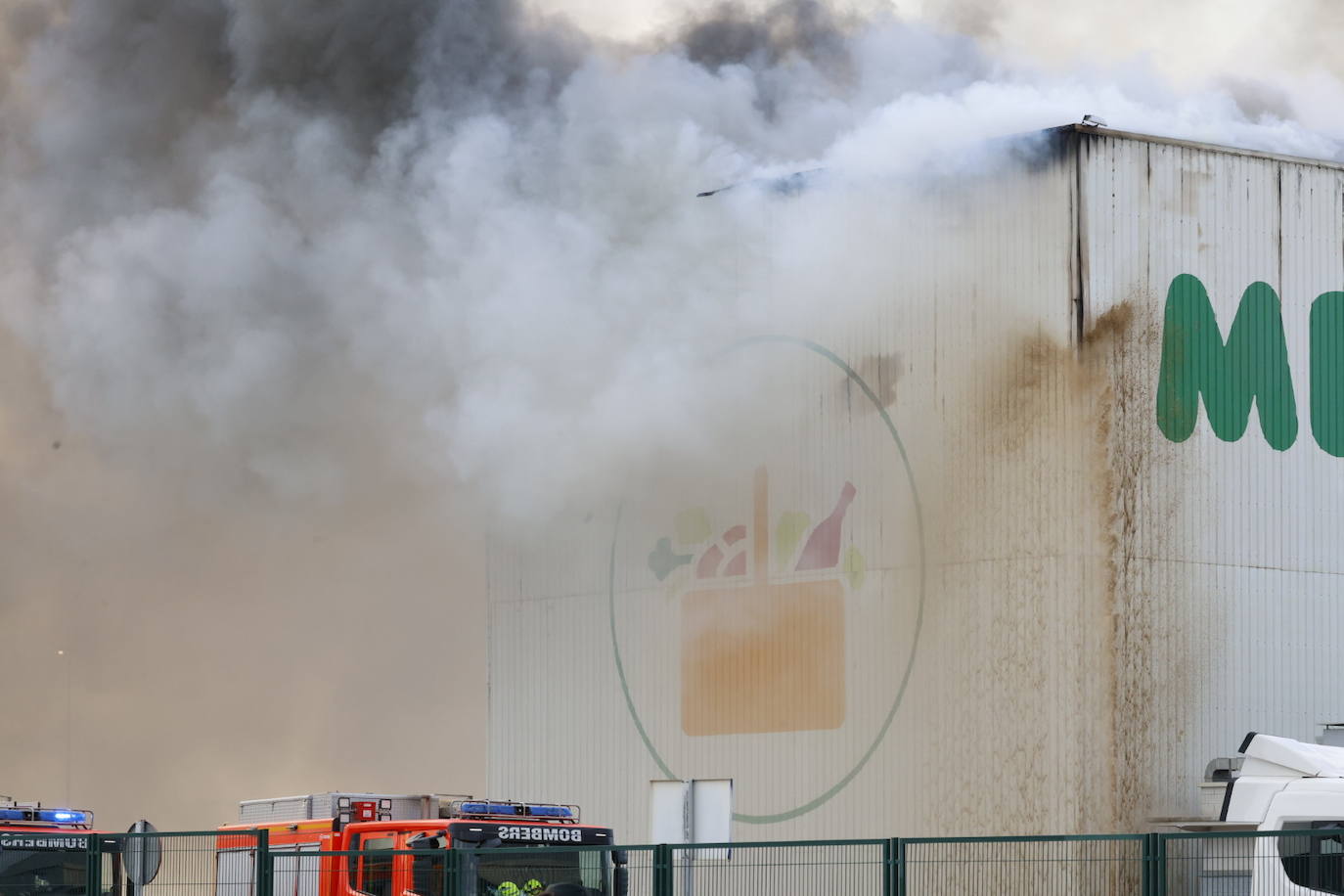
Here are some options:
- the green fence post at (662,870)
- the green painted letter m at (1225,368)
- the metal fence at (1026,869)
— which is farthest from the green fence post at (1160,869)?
the green painted letter m at (1225,368)

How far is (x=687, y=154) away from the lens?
30.7m

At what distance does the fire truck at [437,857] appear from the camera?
61.0 feet

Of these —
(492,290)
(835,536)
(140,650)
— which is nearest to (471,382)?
(492,290)

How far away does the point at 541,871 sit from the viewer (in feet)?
62.0

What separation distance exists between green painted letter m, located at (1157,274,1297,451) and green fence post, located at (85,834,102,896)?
1444cm

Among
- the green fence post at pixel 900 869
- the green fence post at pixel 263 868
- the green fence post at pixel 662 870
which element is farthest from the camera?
the green fence post at pixel 263 868

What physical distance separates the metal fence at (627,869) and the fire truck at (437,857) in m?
0.02

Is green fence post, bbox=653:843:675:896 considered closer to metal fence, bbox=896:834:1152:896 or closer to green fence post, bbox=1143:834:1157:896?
metal fence, bbox=896:834:1152:896

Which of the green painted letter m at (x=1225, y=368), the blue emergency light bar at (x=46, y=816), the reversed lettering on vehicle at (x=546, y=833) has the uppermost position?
the green painted letter m at (x=1225, y=368)

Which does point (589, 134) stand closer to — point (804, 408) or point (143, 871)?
point (804, 408)

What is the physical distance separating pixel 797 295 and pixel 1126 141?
216 inches

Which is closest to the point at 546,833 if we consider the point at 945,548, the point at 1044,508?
the point at 945,548

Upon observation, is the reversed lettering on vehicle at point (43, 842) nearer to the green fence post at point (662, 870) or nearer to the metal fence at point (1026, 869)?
the green fence post at point (662, 870)

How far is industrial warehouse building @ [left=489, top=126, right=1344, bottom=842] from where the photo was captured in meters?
25.8
